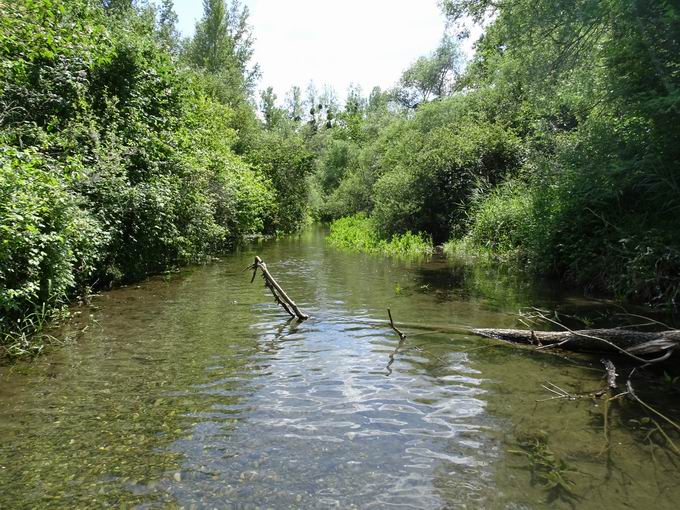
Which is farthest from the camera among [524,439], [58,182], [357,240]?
[357,240]

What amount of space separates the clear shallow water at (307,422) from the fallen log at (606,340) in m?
0.29

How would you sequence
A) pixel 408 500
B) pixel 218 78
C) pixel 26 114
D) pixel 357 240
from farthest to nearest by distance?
pixel 218 78 → pixel 357 240 → pixel 26 114 → pixel 408 500

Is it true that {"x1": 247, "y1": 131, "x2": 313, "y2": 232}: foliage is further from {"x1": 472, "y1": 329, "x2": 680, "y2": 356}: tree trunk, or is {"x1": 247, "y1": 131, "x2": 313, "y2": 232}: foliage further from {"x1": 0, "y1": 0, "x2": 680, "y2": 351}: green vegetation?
{"x1": 472, "y1": 329, "x2": 680, "y2": 356}: tree trunk

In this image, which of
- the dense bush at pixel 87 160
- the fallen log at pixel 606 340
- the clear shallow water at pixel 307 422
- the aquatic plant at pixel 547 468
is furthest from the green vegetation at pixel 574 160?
the dense bush at pixel 87 160

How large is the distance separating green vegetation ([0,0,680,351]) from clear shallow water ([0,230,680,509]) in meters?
2.35

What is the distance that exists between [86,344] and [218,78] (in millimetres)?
34438

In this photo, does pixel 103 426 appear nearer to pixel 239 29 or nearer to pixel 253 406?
pixel 253 406

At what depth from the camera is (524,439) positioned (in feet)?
16.6

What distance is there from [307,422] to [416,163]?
21235mm

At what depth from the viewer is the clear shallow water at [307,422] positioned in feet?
13.9

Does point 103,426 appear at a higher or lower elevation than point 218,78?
lower

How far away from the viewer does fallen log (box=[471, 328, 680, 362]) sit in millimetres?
6485

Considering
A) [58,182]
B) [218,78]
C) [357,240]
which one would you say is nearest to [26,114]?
[58,182]

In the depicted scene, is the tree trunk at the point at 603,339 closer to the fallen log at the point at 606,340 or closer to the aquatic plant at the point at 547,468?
the fallen log at the point at 606,340
